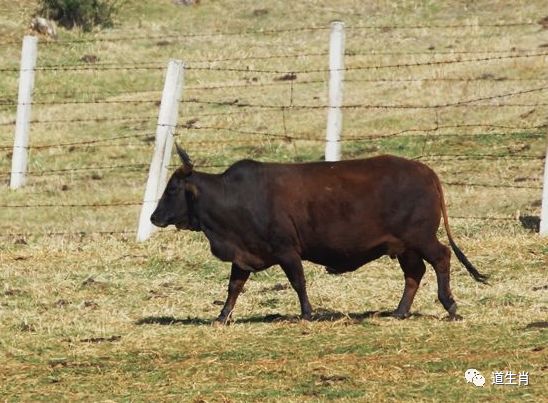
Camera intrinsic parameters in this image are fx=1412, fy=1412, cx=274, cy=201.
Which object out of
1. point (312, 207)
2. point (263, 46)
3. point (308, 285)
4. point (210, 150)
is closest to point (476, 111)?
point (210, 150)

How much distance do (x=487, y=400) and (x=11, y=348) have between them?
4027 mm

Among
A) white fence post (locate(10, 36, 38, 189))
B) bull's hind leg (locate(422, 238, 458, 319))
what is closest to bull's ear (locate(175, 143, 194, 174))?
bull's hind leg (locate(422, 238, 458, 319))

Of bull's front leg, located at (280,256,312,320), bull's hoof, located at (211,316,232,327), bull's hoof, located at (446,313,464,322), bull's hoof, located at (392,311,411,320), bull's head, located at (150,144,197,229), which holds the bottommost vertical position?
bull's hoof, located at (211,316,232,327)

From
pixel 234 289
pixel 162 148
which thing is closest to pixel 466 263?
pixel 234 289

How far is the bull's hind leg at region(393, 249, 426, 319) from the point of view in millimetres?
11875

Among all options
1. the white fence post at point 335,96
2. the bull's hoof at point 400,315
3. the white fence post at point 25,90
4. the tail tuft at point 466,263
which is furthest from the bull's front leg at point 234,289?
the white fence post at point 25,90

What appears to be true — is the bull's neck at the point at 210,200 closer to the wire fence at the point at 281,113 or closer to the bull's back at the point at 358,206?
the bull's back at the point at 358,206

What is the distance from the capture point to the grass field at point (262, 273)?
959 cm

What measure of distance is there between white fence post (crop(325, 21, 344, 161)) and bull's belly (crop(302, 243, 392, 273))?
4.75 metres

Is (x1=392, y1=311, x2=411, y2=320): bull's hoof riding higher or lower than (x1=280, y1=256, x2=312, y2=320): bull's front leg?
lower

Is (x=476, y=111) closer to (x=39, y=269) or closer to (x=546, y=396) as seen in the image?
(x=39, y=269)

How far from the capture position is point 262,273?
1433 centimetres

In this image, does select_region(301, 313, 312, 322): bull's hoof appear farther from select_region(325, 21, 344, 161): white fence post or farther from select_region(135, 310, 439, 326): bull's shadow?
select_region(325, 21, 344, 161): white fence post

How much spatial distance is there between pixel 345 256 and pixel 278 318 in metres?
0.78
